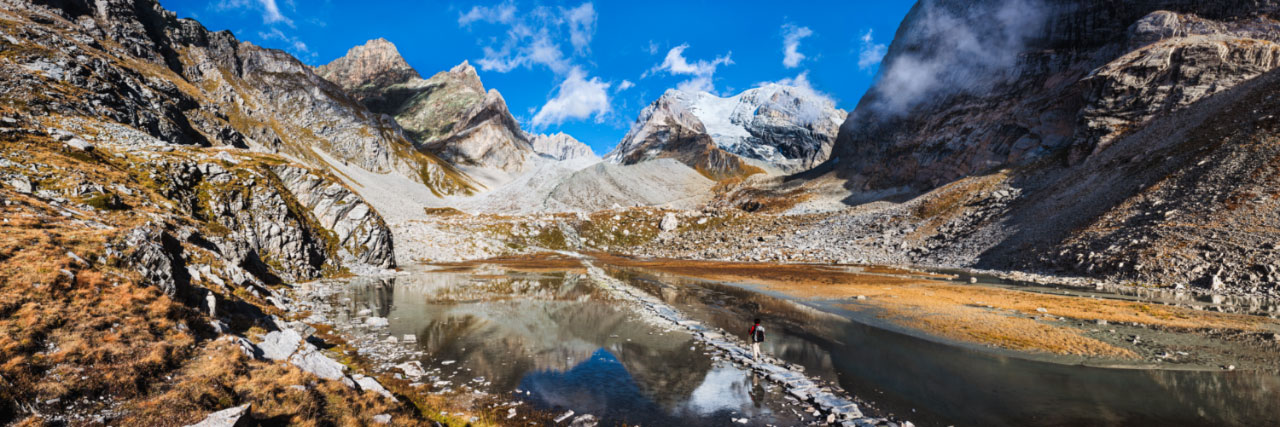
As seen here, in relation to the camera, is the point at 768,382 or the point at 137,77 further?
the point at 137,77

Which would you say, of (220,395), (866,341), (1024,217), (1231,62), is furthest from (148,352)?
(1231,62)

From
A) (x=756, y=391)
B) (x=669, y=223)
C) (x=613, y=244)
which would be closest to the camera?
(x=756, y=391)

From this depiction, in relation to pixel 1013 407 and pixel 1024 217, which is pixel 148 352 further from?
pixel 1024 217

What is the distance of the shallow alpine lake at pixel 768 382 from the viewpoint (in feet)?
48.9

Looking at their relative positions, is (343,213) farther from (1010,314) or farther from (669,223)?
(669,223)

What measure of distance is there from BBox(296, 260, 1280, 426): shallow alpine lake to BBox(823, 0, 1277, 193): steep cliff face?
11721cm

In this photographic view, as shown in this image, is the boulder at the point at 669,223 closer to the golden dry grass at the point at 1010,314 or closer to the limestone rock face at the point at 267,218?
the golden dry grass at the point at 1010,314

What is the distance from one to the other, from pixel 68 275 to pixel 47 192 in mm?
18398

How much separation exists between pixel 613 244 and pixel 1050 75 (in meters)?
147

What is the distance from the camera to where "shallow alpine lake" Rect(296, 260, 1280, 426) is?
48.9ft

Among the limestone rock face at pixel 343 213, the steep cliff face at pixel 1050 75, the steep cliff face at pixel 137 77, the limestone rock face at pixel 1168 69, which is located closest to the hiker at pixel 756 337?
the limestone rock face at pixel 343 213

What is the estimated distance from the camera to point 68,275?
1280 centimetres

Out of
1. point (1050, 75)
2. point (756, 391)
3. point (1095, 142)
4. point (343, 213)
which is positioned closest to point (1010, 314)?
point (756, 391)

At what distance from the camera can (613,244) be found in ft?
414
